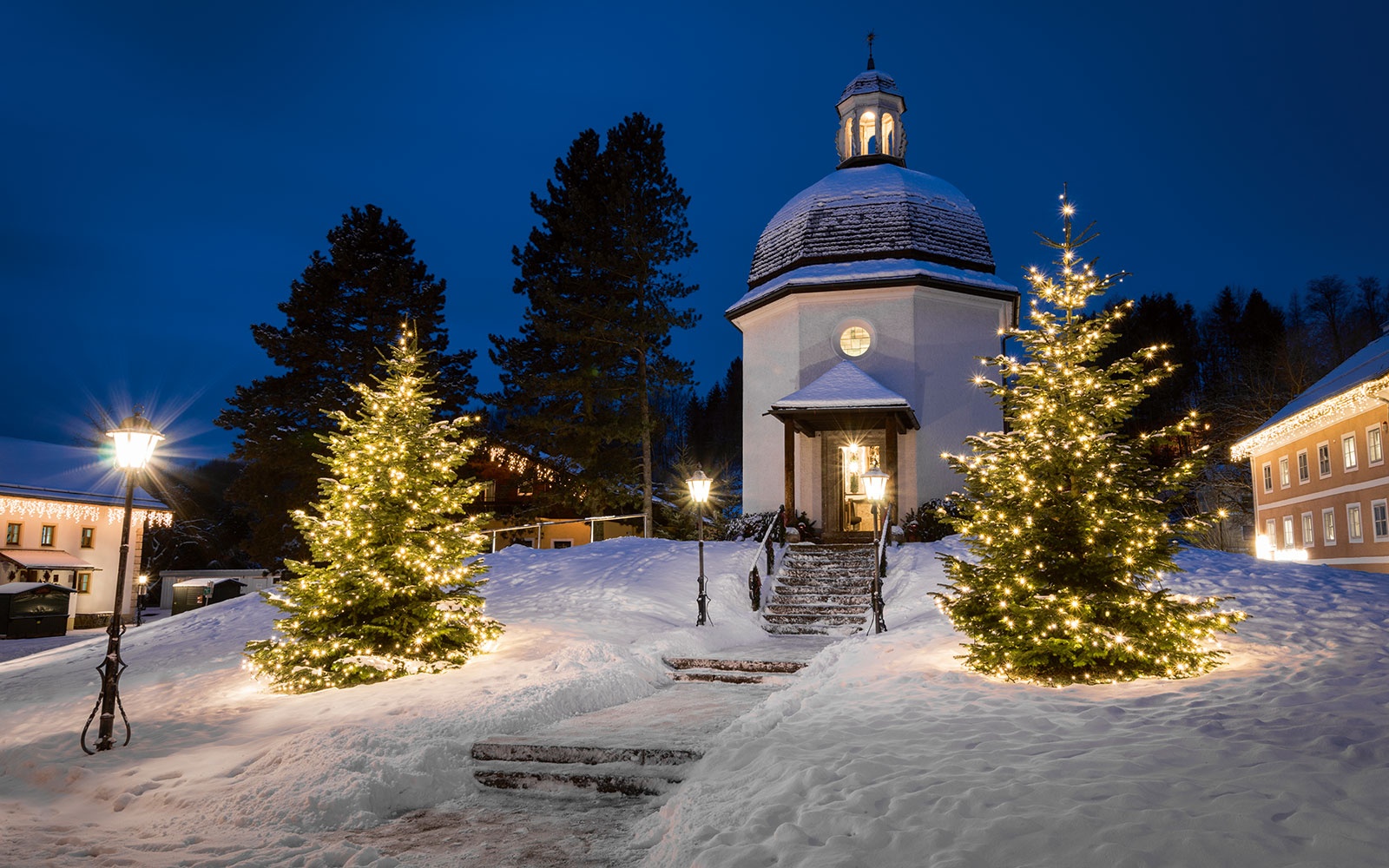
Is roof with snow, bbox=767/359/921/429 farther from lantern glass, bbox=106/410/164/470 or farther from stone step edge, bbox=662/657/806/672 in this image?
lantern glass, bbox=106/410/164/470

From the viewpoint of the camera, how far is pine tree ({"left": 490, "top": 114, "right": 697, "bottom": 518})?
2966 cm

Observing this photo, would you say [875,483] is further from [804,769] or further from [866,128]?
[866,128]

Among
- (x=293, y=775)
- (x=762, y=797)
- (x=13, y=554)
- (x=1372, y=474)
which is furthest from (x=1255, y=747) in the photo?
(x=13, y=554)

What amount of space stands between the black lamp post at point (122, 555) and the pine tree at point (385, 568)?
1.98 m

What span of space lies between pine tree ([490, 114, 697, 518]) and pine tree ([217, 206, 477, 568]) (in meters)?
3.77

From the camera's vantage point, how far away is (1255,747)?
19.0ft

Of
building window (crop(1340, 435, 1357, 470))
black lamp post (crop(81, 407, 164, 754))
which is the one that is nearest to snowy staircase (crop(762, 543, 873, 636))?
black lamp post (crop(81, 407, 164, 754))

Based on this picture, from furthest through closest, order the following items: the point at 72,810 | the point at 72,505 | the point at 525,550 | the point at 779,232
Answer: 1. the point at 72,505
2. the point at 779,232
3. the point at 525,550
4. the point at 72,810

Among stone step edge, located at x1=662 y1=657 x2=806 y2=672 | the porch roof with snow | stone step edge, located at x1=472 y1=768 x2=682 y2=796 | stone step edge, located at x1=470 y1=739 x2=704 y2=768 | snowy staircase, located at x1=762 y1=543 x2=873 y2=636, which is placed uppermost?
the porch roof with snow

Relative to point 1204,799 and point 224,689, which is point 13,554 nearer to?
point 224,689

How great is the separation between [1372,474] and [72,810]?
29734 millimetres

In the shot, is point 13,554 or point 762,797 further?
point 13,554

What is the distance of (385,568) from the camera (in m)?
11.1

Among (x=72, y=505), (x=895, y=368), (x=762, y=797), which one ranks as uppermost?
(x=895, y=368)
